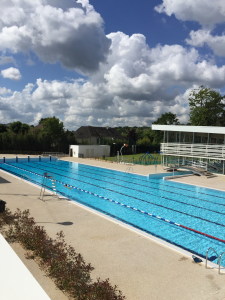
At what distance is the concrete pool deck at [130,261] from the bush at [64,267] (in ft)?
0.73

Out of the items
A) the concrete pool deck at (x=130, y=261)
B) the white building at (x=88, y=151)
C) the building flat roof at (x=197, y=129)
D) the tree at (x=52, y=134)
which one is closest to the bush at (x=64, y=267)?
the concrete pool deck at (x=130, y=261)

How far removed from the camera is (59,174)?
24.3 meters

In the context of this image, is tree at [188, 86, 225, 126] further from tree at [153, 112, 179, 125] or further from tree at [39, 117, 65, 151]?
tree at [39, 117, 65, 151]

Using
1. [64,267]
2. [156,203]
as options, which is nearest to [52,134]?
[156,203]

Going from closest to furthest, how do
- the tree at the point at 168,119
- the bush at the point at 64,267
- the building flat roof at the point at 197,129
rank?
the bush at the point at 64,267
the building flat roof at the point at 197,129
the tree at the point at 168,119

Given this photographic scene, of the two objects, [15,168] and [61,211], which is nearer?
[61,211]

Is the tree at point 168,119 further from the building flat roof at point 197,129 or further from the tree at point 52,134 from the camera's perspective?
the building flat roof at point 197,129

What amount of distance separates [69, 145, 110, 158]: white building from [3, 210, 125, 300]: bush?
91.3 feet

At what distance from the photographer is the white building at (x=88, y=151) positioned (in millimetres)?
36103

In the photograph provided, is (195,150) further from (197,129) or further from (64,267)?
(64,267)

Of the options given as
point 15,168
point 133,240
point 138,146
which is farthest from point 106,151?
point 133,240

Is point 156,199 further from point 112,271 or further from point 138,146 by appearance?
point 138,146

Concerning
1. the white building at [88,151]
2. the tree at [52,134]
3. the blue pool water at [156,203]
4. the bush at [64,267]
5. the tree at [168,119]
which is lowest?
the blue pool water at [156,203]

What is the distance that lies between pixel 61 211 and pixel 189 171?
1642cm
